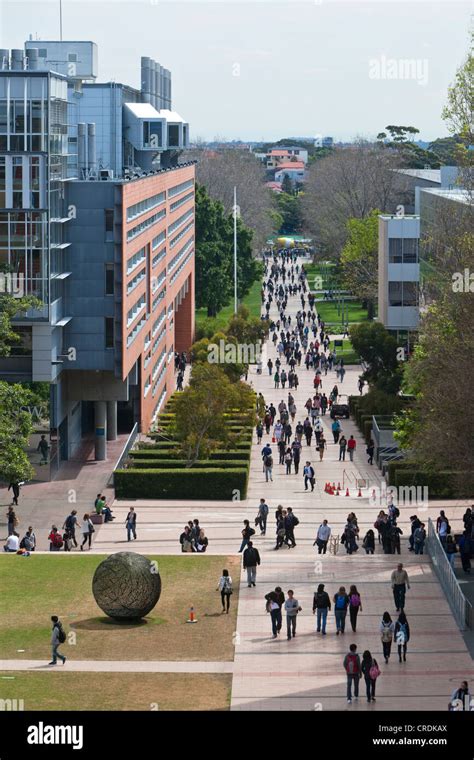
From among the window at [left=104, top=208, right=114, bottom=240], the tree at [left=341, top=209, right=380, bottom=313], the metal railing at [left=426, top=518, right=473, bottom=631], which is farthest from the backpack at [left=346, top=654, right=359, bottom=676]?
the tree at [left=341, top=209, right=380, bottom=313]

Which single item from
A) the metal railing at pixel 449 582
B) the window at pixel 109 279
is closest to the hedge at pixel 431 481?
the metal railing at pixel 449 582

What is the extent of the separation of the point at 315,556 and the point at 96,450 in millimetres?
17632

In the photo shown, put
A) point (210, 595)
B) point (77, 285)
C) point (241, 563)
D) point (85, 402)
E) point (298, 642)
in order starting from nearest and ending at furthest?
point (298, 642) < point (210, 595) < point (241, 563) < point (77, 285) < point (85, 402)

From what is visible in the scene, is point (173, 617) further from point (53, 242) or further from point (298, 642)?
point (53, 242)

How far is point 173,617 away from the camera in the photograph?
38250 mm

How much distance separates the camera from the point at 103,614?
126ft

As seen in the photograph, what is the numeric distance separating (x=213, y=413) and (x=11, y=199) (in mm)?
10380

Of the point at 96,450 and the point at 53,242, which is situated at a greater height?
the point at 53,242

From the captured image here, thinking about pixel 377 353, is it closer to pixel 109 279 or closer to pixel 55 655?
pixel 109 279

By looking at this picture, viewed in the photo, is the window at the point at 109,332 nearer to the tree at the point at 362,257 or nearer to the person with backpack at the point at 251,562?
the person with backpack at the point at 251,562

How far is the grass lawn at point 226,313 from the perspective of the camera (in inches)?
3944
